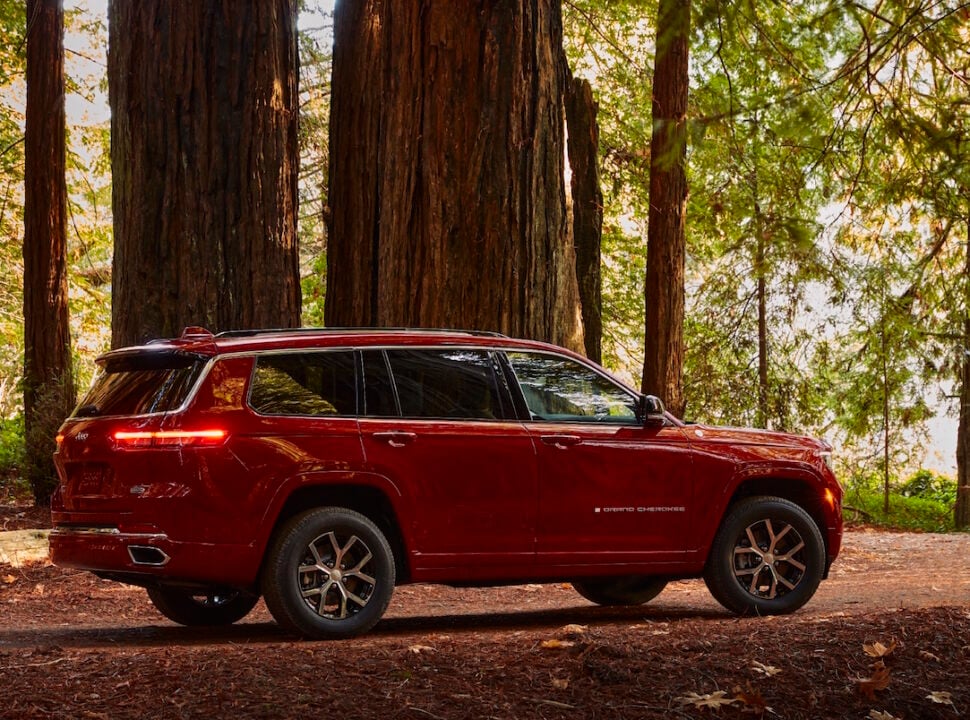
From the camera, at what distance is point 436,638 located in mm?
6883

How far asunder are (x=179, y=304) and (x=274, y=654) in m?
4.90

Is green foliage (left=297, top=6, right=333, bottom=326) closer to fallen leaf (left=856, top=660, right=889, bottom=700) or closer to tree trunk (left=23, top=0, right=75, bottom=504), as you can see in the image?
tree trunk (left=23, top=0, right=75, bottom=504)

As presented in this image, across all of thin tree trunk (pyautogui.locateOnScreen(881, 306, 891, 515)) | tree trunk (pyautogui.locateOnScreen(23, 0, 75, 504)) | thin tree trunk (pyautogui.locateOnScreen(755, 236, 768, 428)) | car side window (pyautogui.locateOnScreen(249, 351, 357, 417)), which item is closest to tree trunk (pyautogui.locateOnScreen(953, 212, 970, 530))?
thin tree trunk (pyautogui.locateOnScreen(881, 306, 891, 515))

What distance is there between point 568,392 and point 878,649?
272 cm

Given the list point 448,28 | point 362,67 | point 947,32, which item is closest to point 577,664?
point 947,32

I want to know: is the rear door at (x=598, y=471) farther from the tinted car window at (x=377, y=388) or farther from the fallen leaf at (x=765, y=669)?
the fallen leaf at (x=765, y=669)

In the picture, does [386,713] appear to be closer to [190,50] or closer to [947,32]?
[947,32]

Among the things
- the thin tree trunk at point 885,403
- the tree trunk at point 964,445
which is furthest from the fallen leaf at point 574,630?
the tree trunk at point 964,445

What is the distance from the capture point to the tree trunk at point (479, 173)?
32.1ft

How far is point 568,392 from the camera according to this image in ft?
27.2

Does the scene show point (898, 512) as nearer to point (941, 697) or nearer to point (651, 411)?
point (651, 411)

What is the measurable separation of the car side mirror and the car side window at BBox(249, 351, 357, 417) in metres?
1.97

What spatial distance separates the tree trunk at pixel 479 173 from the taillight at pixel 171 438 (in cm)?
325

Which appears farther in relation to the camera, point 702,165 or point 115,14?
point 702,165
